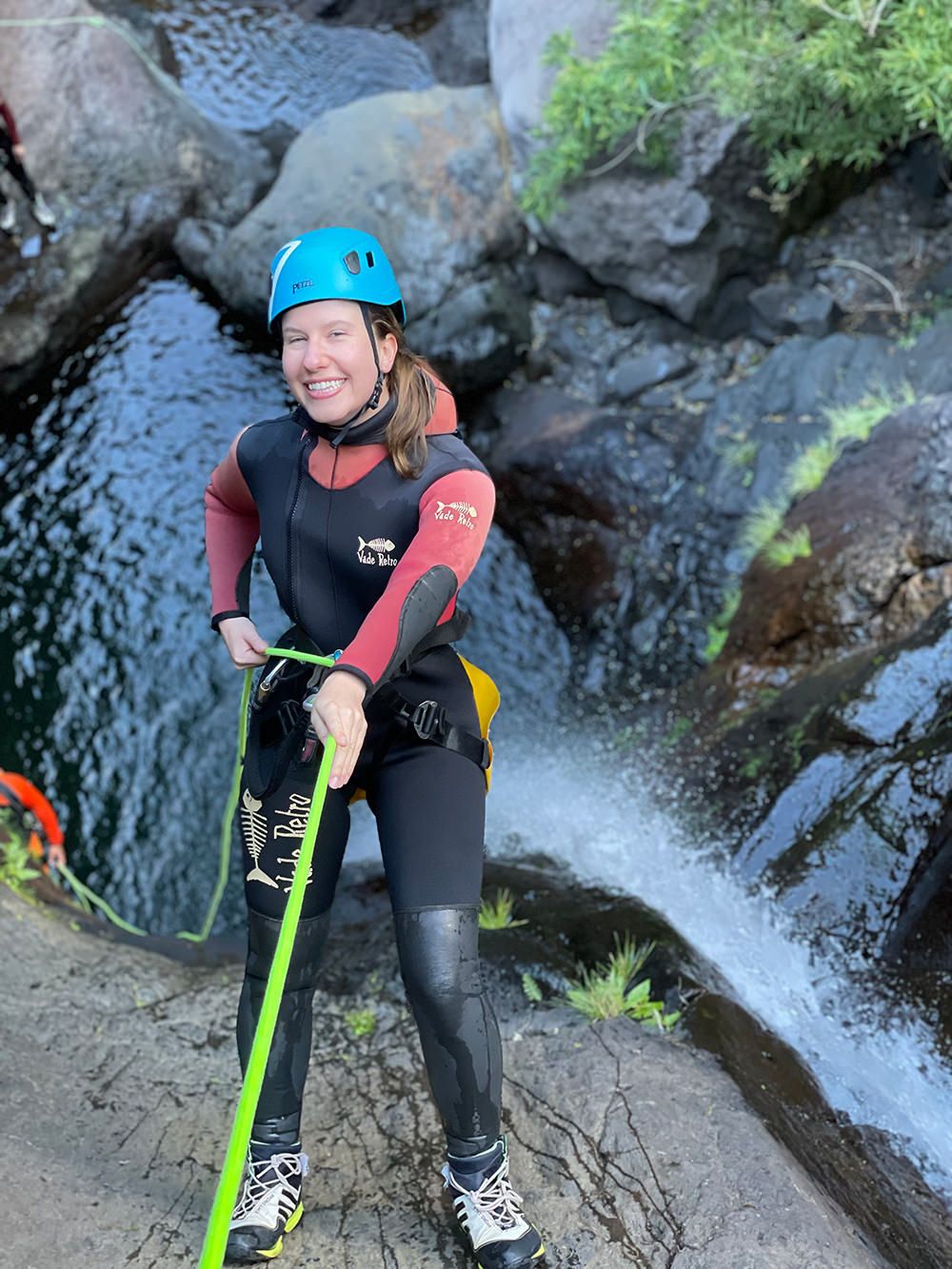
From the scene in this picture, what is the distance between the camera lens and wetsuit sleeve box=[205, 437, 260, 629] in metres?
2.79

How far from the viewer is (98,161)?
368 inches

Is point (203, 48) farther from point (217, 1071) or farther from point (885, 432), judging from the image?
point (217, 1071)

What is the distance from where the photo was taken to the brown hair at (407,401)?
2486mm

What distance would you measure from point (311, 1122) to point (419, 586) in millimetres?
1766

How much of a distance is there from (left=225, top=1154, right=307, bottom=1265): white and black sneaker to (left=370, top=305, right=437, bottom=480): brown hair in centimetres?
164

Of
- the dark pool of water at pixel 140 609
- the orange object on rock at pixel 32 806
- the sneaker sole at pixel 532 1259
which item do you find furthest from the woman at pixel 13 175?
the sneaker sole at pixel 532 1259

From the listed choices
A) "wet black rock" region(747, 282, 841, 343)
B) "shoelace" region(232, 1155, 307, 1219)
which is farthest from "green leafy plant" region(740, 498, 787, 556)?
"shoelace" region(232, 1155, 307, 1219)

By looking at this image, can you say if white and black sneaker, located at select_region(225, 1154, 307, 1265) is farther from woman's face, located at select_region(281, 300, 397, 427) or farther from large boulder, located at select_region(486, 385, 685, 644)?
large boulder, located at select_region(486, 385, 685, 644)

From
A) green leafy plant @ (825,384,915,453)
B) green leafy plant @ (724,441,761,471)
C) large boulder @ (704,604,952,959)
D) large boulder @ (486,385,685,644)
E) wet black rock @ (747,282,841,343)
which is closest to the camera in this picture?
large boulder @ (704,604,952,959)

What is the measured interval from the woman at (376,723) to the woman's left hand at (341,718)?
13 centimetres

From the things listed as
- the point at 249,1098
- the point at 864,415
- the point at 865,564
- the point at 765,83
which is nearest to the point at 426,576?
the point at 249,1098

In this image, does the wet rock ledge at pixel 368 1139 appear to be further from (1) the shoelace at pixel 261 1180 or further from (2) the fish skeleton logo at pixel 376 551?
(2) the fish skeleton logo at pixel 376 551

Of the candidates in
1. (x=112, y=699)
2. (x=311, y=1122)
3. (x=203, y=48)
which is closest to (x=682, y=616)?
(x=112, y=699)

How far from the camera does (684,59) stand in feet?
23.7
